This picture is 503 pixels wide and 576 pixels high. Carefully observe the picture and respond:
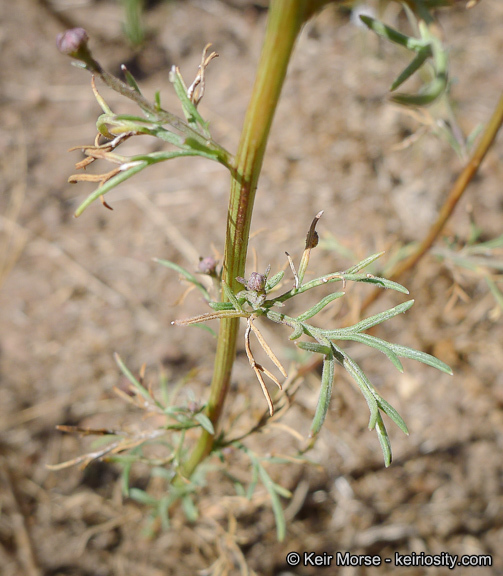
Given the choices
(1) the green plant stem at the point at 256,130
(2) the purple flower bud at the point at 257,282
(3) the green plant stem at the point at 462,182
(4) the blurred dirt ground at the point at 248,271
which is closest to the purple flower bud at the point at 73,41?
(1) the green plant stem at the point at 256,130

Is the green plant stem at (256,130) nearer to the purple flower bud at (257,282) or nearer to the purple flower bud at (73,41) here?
the purple flower bud at (257,282)

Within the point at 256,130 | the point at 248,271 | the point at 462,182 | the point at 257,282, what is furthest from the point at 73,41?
the point at 248,271

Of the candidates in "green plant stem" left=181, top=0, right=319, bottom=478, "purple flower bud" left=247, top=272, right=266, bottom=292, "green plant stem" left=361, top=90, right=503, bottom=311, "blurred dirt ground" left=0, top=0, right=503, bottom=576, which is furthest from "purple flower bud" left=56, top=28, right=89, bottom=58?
"green plant stem" left=361, top=90, right=503, bottom=311

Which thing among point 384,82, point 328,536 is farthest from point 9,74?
point 328,536

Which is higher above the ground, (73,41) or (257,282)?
(73,41)

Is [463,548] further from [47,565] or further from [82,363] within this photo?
[82,363]

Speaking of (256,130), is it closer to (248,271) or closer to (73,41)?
(73,41)

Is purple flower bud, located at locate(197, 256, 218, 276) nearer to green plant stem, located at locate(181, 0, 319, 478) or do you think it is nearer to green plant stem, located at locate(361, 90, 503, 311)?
green plant stem, located at locate(181, 0, 319, 478)
